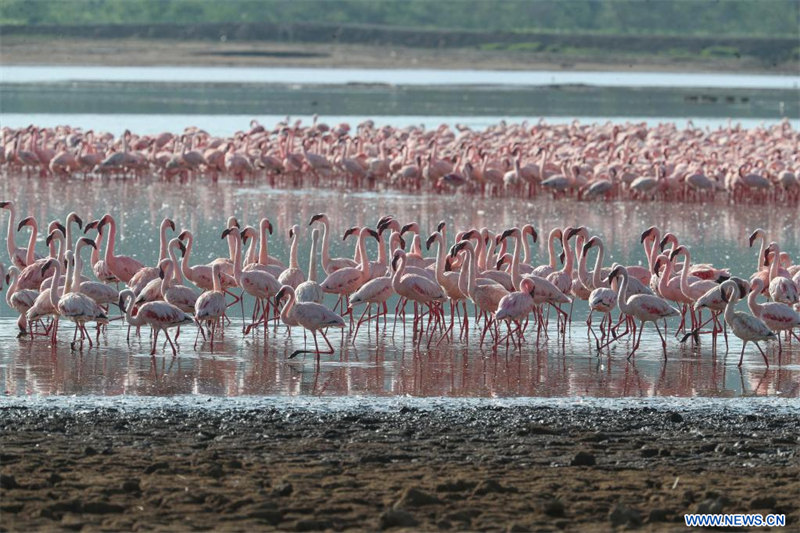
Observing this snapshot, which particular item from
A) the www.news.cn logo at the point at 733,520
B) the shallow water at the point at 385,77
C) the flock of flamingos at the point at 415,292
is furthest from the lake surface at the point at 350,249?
the shallow water at the point at 385,77

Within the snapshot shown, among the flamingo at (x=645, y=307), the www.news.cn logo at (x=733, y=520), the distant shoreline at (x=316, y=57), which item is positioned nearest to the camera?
the www.news.cn logo at (x=733, y=520)

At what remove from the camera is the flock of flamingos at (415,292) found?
10094 millimetres

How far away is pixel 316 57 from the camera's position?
71.7 m

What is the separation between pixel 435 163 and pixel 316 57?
1976 inches

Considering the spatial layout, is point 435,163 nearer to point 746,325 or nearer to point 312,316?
point 312,316

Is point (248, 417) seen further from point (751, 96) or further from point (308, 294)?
point (751, 96)

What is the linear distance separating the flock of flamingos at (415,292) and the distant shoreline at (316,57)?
180ft

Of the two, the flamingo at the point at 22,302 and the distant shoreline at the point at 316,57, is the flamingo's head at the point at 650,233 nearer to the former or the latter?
the flamingo at the point at 22,302

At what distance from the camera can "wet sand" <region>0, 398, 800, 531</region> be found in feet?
19.2

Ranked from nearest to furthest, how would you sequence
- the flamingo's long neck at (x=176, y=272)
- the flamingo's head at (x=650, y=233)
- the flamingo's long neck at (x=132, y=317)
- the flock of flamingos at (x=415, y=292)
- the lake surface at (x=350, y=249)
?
the lake surface at (x=350, y=249) → the flamingo's long neck at (x=132, y=317) → the flock of flamingos at (x=415, y=292) → the flamingo's long neck at (x=176, y=272) → the flamingo's head at (x=650, y=233)


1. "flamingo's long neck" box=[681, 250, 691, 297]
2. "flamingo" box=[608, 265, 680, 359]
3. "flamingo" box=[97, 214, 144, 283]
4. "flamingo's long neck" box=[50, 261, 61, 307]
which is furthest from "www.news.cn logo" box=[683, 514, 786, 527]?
"flamingo" box=[97, 214, 144, 283]

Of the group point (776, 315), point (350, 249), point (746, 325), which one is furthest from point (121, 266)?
point (776, 315)

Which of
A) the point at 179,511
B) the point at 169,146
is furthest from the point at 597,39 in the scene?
the point at 179,511

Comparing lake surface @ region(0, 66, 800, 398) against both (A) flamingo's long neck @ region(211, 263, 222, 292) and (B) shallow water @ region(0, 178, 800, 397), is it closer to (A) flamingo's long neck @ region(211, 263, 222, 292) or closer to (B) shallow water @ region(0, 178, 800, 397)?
(B) shallow water @ region(0, 178, 800, 397)
